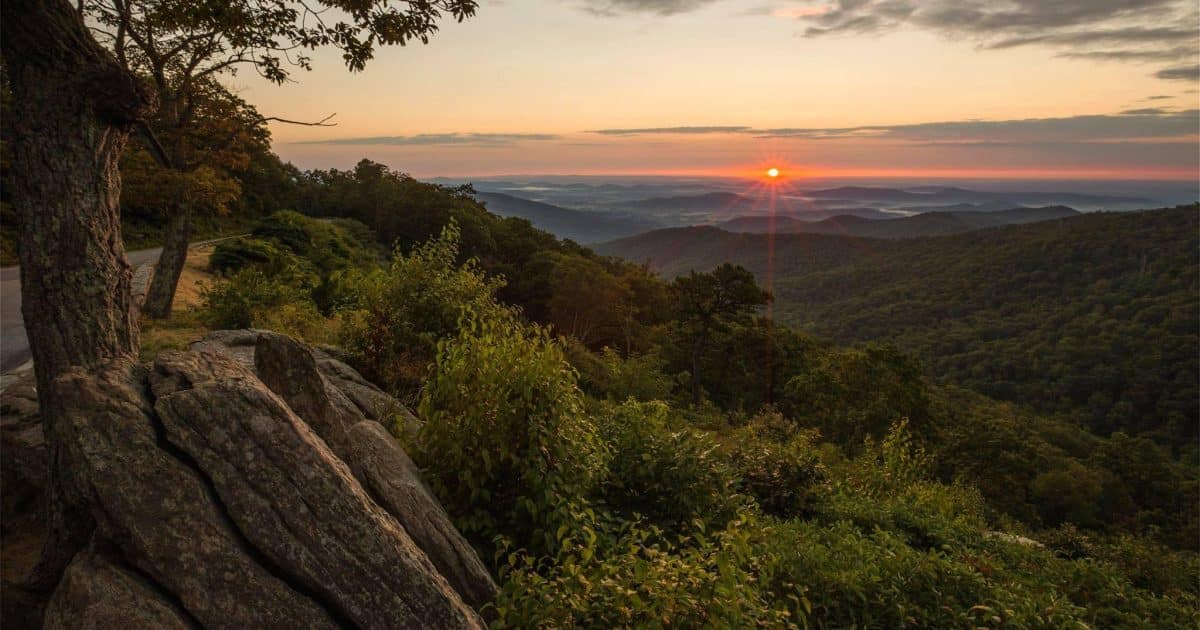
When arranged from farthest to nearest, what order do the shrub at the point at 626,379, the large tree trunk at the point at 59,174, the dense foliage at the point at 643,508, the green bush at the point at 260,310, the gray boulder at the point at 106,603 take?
the shrub at the point at 626,379, the green bush at the point at 260,310, the large tree trunk at the point at 59,174, the dense foliage at the point at 643,508, the gray boulder at the point at 106,603

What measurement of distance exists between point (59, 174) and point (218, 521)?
3959 millimetres

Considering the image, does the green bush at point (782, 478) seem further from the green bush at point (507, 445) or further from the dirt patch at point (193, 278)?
the dirt patch at point (193, 278)

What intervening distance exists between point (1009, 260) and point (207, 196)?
182 m

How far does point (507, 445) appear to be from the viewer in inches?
288

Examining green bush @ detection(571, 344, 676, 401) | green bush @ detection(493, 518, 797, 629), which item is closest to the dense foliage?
green bush @ detection(493, 518, 797, 629)

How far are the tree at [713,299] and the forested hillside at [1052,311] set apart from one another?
38.8 metres

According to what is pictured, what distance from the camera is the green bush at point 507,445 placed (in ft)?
23.1

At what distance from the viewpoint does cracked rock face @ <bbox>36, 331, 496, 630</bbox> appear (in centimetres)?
419

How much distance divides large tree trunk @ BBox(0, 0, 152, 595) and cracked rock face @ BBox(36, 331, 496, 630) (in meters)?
0.87

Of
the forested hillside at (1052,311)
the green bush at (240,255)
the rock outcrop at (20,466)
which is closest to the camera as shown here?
the rock outcrop at (20,466)

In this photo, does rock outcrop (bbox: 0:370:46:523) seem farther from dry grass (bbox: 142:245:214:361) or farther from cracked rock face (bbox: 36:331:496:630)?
cracked rock face (bbox: 36:331:496:630)

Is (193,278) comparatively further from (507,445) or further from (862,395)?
(862,395)

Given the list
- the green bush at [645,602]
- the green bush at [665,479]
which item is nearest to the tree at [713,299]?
the green bush at [665,479]

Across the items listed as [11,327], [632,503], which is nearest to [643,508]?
[632,503]
